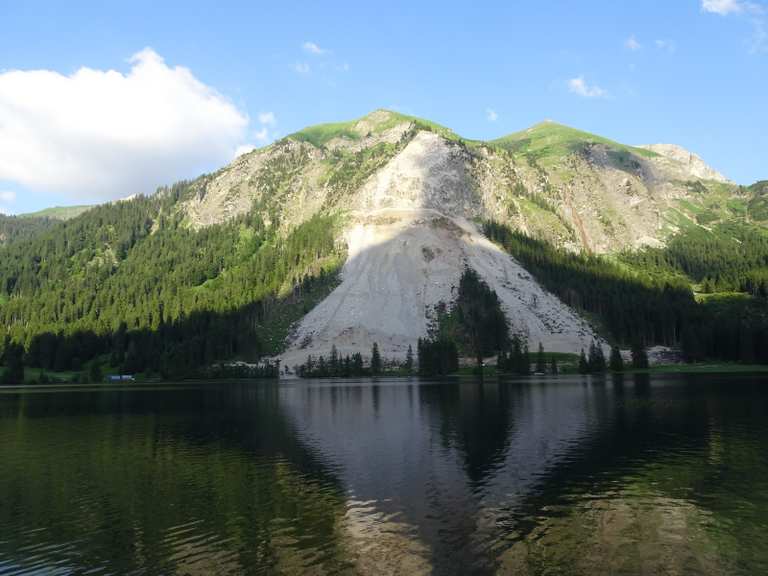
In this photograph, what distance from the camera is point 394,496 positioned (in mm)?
36875

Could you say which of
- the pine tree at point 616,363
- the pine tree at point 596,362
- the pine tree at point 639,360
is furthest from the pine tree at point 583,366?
the pine tree at point 639,360

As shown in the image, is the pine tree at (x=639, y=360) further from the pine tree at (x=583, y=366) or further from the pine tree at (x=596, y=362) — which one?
the pine tree at (x=583, y=366)

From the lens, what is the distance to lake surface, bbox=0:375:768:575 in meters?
25.7

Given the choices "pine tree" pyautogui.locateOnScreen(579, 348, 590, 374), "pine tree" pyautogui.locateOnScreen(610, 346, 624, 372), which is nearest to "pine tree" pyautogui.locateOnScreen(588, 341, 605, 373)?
"pine tree" pyautogui.locateOnScreen(579, 348, 590, 374)

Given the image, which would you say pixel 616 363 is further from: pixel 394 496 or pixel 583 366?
pixel 394 496

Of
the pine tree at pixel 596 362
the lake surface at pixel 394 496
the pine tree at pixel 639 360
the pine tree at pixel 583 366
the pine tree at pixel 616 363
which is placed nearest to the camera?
the lake surface at pixel 394 496

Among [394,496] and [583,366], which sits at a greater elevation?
[583,366]

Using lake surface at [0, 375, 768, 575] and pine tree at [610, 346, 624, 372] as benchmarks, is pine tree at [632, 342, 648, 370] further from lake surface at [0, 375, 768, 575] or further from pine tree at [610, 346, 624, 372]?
lake surface at [0, 375, 768, 575]

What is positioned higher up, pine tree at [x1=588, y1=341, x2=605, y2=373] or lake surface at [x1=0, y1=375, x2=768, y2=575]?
pine tree at [x1=588, y1=341, x2=605, y2=373]

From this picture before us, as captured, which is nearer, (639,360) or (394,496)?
(394,496)

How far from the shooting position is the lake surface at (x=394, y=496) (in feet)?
84.3

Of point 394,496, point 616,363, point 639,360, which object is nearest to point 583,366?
point 616,363

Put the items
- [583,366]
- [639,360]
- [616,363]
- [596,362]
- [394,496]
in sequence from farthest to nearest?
[639,360] → [596,362] → [616,363] → [583,366] → [394,496]

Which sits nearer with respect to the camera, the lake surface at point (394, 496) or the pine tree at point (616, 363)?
the lake surface at point (394, 496)
